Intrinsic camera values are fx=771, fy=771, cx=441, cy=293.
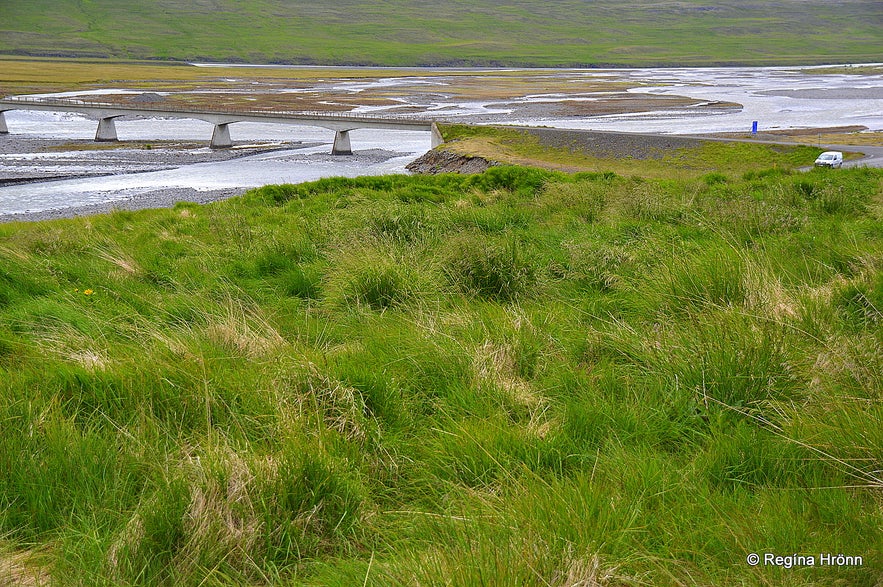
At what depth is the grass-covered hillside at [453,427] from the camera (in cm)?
289

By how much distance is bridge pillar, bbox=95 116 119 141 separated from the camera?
216 feet

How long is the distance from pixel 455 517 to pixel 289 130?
257ft

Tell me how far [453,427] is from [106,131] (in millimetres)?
70179

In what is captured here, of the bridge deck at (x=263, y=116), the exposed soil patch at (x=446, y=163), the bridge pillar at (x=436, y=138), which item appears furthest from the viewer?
the bridge deck at (x=263, y=116)

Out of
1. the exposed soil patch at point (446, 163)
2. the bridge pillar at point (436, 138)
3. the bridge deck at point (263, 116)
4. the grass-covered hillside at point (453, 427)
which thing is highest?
the grass-covered hillside at point (453, 427)

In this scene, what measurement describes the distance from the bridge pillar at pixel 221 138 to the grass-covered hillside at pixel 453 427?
59.4 metres

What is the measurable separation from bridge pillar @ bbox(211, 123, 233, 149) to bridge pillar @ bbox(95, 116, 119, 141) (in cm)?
971

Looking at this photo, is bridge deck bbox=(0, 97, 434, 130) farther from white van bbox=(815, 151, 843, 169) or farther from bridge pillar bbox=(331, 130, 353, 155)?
white van bbox=(815, 151, 843, 169)

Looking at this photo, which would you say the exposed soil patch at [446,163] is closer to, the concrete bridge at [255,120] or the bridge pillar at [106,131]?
the concrete bridge at [255,120]

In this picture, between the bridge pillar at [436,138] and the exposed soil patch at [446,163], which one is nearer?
the exposed soil patch at [446,163]

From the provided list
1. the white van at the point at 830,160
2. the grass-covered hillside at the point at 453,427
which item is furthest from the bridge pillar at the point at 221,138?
the grass-covered hillside at the point at 453,427

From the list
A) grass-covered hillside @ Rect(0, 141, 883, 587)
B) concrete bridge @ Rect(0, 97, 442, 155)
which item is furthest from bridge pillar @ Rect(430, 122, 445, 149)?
grass-covered hillside @ Rect(0, 141, 883, 587)

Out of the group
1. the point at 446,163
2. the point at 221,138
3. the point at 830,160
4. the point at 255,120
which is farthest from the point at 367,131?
the point at 830,160

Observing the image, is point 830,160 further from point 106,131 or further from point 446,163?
point 106,131
